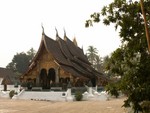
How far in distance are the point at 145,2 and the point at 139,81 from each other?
98.6 inches

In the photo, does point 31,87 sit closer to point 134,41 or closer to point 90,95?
point 90,95

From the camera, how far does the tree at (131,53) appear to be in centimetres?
805

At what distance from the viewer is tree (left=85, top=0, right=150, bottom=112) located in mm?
8047

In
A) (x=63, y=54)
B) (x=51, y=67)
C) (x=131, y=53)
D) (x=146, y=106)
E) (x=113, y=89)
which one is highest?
(x=63, y=54)

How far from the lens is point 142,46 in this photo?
8.38 m

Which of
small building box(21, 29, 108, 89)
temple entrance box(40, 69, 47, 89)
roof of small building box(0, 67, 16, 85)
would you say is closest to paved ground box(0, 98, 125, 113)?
small building box(21, 29, 108, 89)

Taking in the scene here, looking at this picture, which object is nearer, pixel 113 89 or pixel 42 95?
pixel 113 89

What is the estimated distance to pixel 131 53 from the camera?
8.58m

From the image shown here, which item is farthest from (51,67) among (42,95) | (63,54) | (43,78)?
(42,95)

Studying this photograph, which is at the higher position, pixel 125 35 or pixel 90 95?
pixel 125 35

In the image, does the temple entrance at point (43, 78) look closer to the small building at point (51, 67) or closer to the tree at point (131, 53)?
the small building at point (51, 67)

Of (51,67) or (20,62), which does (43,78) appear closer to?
(51,67)

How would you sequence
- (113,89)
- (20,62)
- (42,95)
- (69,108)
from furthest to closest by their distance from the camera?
(20,62)
(42,95)
(69,108)
(113,89)

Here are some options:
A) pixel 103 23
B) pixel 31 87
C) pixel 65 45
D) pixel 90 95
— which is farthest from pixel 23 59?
pixel 103 23
